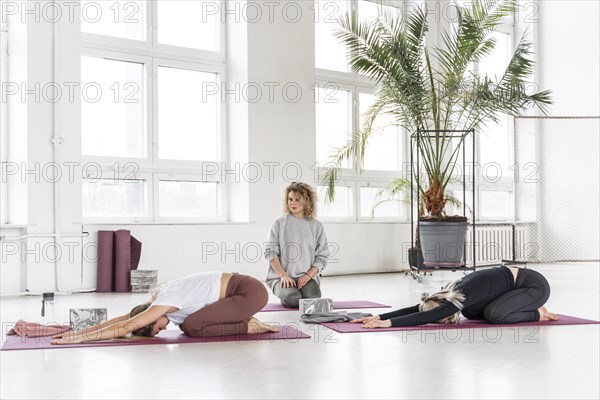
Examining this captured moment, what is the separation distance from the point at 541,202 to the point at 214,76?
16.7 feet

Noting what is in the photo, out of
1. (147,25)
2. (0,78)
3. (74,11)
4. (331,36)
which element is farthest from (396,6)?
(0,78)

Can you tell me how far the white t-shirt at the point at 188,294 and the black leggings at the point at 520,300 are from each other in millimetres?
1576

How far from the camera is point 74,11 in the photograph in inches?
252

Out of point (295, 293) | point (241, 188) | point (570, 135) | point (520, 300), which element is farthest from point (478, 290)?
point (570, 135)

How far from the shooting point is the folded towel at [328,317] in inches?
170

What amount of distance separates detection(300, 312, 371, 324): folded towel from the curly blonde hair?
1.00 metres

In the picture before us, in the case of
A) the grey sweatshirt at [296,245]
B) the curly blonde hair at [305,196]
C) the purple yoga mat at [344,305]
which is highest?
the curly blonde hair at [305,196]

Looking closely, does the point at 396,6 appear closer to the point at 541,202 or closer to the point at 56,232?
the point at 541,202

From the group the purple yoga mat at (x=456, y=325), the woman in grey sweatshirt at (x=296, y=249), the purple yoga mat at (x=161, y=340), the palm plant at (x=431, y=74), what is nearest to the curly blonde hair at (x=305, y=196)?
the woman in grey sweatshirt at (x=296, y=249)

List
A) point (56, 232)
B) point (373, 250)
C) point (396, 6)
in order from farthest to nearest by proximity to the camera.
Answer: point (396, 6) < point (373, 250) < point (56, 232)

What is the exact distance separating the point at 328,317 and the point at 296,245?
90 cm

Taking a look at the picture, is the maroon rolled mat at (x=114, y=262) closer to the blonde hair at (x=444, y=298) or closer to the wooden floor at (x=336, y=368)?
the wooden floor at (x=336, y=368)

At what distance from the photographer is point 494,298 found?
4.14 metres

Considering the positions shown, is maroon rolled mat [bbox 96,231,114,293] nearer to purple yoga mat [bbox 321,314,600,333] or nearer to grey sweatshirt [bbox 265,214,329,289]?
grey sweatshirt [bbox 265,214,329,289]
